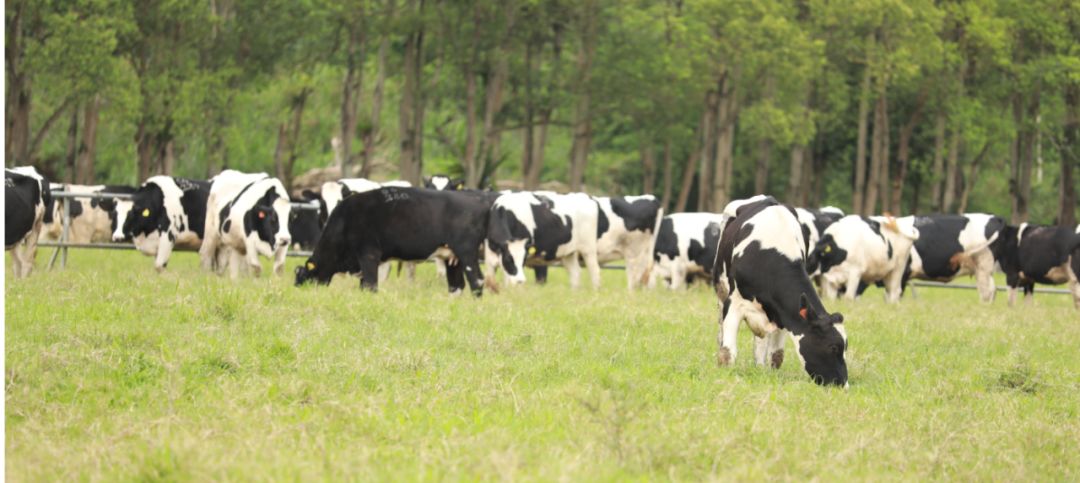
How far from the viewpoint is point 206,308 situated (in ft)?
43.3

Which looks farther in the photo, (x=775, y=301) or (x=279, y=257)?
(x=279, y=257)

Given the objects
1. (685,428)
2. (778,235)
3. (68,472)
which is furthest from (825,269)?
(68,472)

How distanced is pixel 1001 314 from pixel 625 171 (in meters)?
48.2

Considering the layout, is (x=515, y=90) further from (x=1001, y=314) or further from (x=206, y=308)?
(x=206, y=308)

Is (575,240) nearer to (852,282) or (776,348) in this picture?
(852,282)

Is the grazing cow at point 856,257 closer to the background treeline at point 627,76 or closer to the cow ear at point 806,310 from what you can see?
the cow ear at point 806,310

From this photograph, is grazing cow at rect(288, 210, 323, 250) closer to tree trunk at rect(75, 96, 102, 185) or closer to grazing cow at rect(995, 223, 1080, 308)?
tree trunk at rect(75, 96, 102, 185)

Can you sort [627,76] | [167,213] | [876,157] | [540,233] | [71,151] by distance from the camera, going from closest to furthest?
1. [167,213]
2. [540,233]
3. [71,151]
4. [876,157]
5. [627,76]

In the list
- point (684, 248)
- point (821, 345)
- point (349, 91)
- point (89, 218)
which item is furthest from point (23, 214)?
point (349, 91)

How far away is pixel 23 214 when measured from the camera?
18766mm

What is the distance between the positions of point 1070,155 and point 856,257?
22284mm

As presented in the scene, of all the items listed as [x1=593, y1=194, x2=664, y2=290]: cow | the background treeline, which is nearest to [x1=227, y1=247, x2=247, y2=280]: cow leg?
[x1=593, y1=194, x2=664, y2=290]: cow

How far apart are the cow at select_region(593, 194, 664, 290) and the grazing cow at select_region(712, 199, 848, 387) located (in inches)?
540

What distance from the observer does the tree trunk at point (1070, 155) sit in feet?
145
